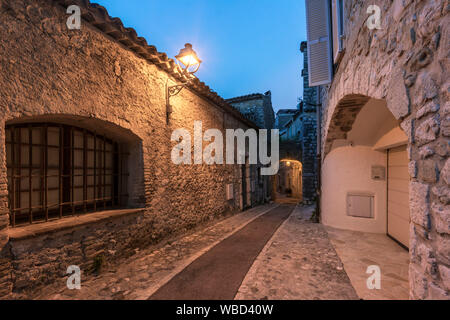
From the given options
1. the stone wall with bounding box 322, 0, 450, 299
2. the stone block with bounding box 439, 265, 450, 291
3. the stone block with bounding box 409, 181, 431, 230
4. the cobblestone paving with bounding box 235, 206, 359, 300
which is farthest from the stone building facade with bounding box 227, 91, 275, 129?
the stone block with bounding box 439, 265, 450, 291

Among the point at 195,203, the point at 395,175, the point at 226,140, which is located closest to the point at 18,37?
the point at 195,203

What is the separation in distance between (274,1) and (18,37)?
187691 millimetres

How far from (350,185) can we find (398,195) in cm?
119

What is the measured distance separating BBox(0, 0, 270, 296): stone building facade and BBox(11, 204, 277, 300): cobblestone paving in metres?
0.19

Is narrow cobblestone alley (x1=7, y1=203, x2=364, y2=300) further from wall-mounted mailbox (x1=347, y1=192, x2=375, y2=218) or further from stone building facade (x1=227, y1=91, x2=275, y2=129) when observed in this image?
stone building facade (x1=227, y1=91, x2=275, y2=129)

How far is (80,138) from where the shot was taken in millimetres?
3623

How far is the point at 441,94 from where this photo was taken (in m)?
1.24

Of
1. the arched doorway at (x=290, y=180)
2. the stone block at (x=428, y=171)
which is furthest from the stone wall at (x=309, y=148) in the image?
the stone block at (x=428, y=171)

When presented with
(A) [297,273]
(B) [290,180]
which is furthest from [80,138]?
(B) [290,180]

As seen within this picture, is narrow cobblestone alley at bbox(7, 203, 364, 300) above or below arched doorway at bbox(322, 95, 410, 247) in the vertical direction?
below

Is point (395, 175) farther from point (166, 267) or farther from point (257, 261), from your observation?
point (166, 267)

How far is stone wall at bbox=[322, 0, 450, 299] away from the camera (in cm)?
124

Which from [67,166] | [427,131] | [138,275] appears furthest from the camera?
[67,166]

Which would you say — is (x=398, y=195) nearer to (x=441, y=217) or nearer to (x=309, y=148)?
(x=441, y=217)
